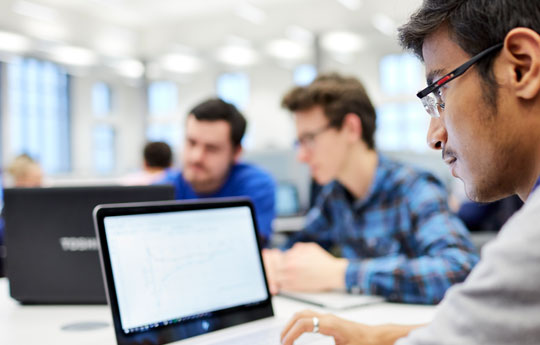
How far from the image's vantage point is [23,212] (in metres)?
1.29

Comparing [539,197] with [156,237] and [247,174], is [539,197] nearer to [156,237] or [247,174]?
[156,237]

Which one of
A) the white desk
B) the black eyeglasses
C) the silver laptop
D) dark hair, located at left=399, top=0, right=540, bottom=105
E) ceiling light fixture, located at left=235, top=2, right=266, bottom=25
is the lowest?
the white desk

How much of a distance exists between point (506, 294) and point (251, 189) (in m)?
1.56

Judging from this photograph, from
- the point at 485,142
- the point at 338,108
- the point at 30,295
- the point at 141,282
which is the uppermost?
the point at 338,108

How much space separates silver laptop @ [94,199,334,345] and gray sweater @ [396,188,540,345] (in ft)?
1.55

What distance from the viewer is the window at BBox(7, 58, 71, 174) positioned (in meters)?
7.36

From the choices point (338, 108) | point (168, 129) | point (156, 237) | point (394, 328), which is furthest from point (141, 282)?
point (168, 129)

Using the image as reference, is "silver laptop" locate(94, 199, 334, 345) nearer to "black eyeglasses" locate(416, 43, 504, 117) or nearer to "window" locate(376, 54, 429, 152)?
"black eyeglasses" locate(416, 43, 504, 117)

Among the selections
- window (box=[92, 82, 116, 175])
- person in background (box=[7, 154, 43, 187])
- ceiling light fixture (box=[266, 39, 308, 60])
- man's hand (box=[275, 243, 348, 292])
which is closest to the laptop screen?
man's hand (box=[275, 243, 348, 292])

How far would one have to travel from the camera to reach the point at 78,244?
1.28 meters

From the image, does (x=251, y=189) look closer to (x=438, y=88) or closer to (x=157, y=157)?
(x=438, y=88)

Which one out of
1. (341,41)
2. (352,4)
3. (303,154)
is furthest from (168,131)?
(303,154)

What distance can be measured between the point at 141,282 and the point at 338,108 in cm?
112

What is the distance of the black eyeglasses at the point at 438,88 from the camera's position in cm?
69
